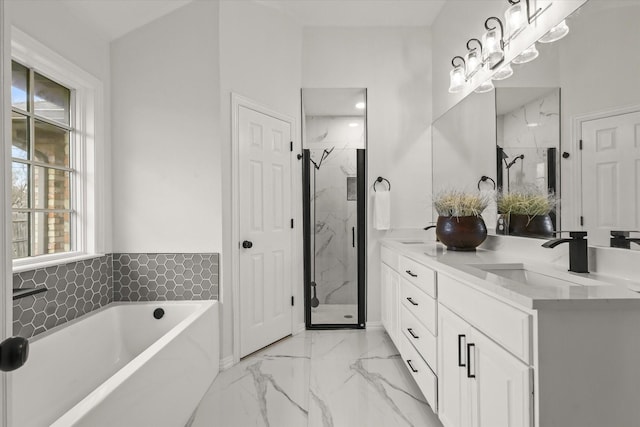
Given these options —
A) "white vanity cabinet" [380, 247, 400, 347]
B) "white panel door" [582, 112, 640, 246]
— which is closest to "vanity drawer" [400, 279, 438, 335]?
"white vanity cabinet" [380, 247, 400, 347]

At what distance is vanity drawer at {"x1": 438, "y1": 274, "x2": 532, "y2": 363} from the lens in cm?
99

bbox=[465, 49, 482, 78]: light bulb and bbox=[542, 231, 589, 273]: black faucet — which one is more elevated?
bbox=[465, 49, 482, 78]: light bulb

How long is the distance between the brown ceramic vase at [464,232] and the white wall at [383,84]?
1.07 m

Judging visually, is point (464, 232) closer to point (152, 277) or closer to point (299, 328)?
point (299, 328)

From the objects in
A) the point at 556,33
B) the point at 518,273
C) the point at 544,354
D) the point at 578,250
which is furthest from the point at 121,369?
the point at 556,33

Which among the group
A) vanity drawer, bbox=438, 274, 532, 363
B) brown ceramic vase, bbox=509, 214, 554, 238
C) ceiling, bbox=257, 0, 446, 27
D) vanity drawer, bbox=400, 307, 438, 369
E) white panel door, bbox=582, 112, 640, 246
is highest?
ceiling, bbox=257, 0, 446, 27

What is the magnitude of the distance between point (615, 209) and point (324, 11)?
2677 millimetres

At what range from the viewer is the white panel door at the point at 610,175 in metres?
1.19

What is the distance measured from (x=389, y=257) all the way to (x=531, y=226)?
3.83 ft

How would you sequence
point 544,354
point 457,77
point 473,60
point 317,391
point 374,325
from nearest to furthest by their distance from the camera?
1. point 544,354
2. point 317,391
3. point 473,60
4. point 457,77
5. point 374,325

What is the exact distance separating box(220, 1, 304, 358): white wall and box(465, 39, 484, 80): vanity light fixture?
143 centimetres

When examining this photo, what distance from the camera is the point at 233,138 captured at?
2504mm

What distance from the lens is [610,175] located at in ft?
4.21

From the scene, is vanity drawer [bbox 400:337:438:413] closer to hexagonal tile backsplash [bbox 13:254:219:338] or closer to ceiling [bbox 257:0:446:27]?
hexagonal tile backsplash [bbox 13:254:219:338]
